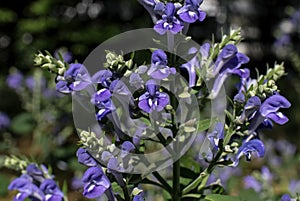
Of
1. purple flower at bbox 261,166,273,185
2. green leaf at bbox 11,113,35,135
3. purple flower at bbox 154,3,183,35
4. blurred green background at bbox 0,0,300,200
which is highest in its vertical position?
purple flower at bbox 154,3,183,35

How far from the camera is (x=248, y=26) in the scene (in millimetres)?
7852

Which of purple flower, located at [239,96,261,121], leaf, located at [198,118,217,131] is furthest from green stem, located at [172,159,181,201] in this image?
purple flower, located at [239,96,261,121]

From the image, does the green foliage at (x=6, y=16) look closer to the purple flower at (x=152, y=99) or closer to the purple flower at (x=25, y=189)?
the purple flower at (x=25, y=189)

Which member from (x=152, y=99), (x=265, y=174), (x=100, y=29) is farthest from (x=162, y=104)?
(x=100, y=29)

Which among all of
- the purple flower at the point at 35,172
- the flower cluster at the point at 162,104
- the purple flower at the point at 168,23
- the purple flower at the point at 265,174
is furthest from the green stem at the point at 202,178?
the purple flower at the point at 265,174

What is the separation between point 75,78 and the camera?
57.6 inches

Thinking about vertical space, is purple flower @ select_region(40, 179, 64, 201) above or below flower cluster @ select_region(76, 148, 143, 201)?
below

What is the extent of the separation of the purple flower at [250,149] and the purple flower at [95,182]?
33cm

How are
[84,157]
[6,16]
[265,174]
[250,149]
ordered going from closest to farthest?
1. [84,157]
2. [250,149]
3. [265,174]
4. [6,16]

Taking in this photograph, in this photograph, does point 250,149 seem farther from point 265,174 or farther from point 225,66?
point 265,174

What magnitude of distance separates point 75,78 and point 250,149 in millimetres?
466

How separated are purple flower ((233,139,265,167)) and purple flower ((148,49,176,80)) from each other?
0.27 meters

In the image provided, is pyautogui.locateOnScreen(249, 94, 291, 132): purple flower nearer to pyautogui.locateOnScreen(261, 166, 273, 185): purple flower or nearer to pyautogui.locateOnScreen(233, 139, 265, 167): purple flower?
pyautogui.locateOnScreen(233, 139, 265, 167): purple flower

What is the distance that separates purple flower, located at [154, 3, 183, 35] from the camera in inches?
53.8
